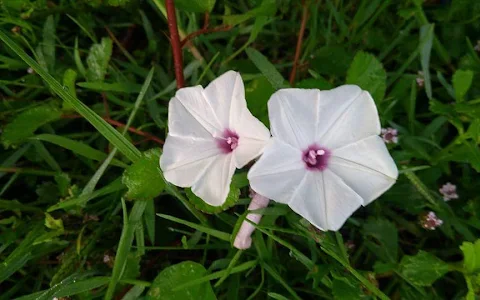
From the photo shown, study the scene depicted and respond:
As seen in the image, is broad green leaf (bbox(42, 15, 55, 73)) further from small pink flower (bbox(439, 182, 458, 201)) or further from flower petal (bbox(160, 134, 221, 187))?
small pink flower (bbox(439, 182, 458, 201))

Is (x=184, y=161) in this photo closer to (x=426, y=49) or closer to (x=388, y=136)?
(x=388, y=136)

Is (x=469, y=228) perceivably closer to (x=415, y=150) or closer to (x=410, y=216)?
(x=410, y=216)

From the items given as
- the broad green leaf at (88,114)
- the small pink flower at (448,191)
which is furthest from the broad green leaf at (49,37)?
the small pink flower at (448,191)

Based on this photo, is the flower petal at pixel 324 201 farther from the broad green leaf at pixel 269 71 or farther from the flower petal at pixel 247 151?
the broad green leaf at pixel 269 71

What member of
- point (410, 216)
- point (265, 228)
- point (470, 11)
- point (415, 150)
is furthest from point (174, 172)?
point (470, 11)

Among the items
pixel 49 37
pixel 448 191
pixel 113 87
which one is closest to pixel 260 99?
pixel 113 87

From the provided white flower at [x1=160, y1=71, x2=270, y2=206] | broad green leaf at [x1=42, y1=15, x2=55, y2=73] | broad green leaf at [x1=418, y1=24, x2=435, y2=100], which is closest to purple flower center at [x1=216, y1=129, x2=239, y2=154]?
white flower at [x1=160, y1=71, x2=270, y2=206]
